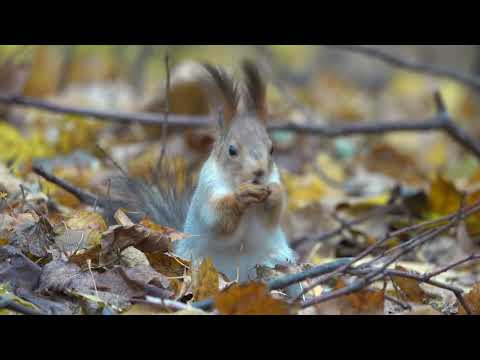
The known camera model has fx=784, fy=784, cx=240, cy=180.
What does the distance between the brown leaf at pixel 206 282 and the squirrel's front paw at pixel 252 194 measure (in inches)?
13.2

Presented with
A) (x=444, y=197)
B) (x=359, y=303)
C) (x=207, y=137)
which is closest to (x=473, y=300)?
(x=359, y=303)

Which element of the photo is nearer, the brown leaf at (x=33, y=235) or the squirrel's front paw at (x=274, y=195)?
the brown leaf at (x=33, y=235)

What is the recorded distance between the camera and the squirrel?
233 centimetres

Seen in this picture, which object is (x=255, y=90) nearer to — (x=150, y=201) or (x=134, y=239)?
(x=150, y=201)

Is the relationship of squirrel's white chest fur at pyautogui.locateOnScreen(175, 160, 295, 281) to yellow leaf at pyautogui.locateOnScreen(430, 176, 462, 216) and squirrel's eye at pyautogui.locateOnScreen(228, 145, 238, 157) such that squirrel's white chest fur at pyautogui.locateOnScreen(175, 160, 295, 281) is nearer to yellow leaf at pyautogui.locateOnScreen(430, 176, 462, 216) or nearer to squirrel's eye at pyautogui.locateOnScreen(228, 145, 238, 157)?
squirrel's eye at pyautogui.locateOnScreen(228, 145, 238, 157)

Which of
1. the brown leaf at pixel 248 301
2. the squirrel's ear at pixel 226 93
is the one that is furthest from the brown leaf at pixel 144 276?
the squirrel's ear at pixel 226 93

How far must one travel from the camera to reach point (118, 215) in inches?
89.1

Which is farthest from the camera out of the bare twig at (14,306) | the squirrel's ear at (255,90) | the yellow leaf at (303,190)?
the yellow leaf at (303,190)

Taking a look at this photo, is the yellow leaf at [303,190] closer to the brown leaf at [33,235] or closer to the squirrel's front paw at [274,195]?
A: the squirrel's front paw at [274,195]

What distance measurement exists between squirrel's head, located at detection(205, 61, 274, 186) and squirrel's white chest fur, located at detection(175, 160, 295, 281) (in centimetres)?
6

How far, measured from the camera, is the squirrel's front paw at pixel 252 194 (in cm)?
228

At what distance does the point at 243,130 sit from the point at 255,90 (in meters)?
0.16
